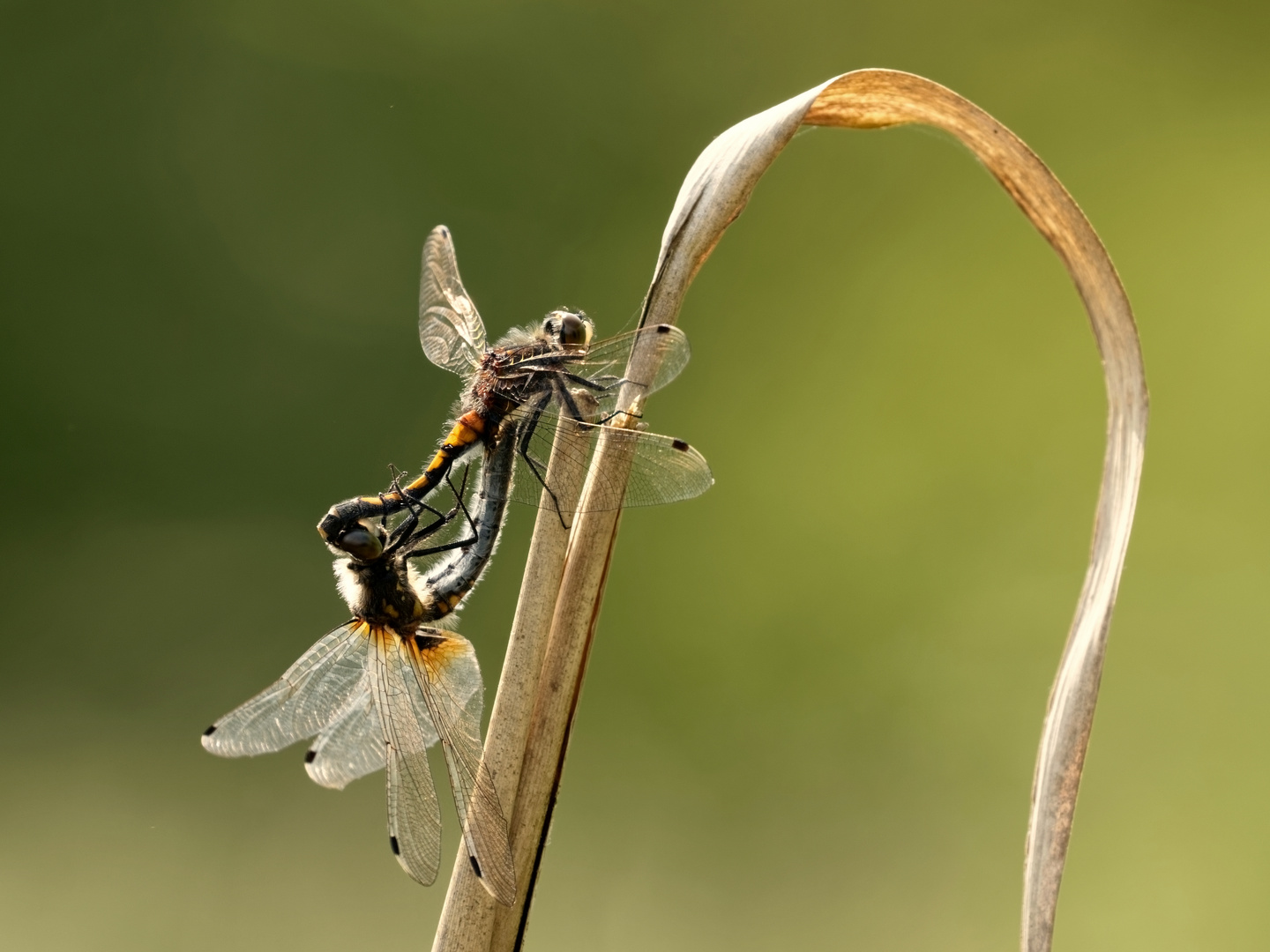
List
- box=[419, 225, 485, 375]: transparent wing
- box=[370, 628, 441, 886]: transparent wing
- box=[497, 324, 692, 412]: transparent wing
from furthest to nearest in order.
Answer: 1. box=[419, 225, 485, 375]: transparent wing
2. box=[497, 324, 692, 412]: transparent wing
3. box=[370, 628, 441, 886]: transparent wing

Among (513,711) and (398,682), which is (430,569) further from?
(513,711)

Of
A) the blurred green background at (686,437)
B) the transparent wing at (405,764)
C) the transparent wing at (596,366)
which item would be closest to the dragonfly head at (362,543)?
the transparent wing at (405,764)

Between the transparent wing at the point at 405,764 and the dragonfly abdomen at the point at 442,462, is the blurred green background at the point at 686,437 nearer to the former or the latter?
the dragonfly abdomen at the point at 442,462

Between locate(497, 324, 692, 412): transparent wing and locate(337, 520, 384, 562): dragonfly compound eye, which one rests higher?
locate(497, 324, 692, 412): transparent wing

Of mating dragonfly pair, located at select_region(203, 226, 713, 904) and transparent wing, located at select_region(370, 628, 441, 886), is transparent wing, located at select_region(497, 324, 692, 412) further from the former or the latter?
transparent wing, located at select_region(370, 628, 441, 886)

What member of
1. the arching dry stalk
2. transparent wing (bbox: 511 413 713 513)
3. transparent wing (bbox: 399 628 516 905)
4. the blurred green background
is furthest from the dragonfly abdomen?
the blurred green background

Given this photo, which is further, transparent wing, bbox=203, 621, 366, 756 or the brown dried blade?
transparent wing, bbox=203, 621, 366, 756
